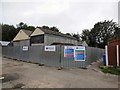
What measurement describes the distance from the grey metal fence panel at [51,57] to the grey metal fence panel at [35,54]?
2.61 ft

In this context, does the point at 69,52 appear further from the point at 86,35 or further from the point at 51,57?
the point at 86,35

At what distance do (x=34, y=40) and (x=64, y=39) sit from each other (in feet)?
26.5

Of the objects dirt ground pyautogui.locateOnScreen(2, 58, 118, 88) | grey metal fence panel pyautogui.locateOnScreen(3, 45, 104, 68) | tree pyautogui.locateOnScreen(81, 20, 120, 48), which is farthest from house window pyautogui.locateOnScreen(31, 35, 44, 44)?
tree pyautogui.locateOnScreen(81, 20, 120, 48)

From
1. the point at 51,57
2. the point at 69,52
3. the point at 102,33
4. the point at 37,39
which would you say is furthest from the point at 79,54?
the point at 102,33

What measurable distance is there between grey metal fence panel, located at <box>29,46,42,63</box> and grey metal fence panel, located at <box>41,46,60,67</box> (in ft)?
2.61

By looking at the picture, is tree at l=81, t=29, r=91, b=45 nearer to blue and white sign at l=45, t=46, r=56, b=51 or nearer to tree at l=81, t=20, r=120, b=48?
tree at l=81, t=20, r=120, b=48

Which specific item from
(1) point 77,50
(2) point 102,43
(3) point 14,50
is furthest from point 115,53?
(2) point 102,43

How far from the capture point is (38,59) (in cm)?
1716

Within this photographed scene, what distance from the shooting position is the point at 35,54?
17844 millimetres

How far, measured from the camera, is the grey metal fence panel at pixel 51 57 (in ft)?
48.4

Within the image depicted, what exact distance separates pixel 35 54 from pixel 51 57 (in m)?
3.26

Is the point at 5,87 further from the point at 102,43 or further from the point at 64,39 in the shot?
the point at 102,43

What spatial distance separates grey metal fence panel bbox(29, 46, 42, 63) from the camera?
56.0 ft

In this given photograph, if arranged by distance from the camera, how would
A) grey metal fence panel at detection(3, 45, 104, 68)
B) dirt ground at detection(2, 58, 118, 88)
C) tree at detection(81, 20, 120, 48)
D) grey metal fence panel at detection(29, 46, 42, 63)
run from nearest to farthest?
1. dirt ground at detection(2, 58, 118, 88)
2. grey metal fence panel at detection(3, 45, 104, 68)
3. grey metal fence panel at detection(29, 46, 42, 63)
4. tree at detection(81, 20, 120, 48)
